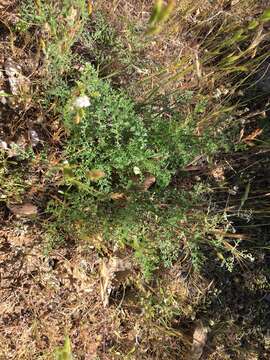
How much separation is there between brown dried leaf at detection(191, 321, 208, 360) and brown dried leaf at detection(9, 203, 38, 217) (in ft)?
3.65

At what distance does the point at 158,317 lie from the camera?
7.75ft

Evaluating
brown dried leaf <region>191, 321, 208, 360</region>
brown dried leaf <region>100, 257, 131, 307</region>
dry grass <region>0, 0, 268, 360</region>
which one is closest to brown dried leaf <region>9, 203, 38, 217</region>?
dry grass <region>0, 0, 268, 360</region>

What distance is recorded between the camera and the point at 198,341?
7.85ft

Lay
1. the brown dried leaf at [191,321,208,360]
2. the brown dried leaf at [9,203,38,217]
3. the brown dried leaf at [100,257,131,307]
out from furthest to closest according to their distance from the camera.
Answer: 1. the brown dried leaf at [191,321,208,360]
2. the brown dried leaf at [100,257,131,307]
3. the brown dried leaf at [9,203,38,217]

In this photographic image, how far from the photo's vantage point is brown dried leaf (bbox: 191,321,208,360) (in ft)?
7.82

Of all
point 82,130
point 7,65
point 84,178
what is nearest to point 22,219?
point 84,178

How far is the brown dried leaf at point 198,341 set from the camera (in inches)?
93.8

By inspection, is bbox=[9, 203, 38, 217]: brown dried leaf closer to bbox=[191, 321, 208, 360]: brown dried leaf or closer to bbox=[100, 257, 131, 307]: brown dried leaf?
bbox=[100, 257, 131, 307]: brown dried leaf

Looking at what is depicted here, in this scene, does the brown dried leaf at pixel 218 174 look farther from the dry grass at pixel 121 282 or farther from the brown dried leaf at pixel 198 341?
the brown dried leaf at pixel 198 341

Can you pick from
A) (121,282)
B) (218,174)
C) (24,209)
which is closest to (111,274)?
(121,282)

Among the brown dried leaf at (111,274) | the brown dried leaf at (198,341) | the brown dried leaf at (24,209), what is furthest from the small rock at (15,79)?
the brown dried leaf at (198,341)

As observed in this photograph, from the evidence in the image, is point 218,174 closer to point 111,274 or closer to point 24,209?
point 111,274

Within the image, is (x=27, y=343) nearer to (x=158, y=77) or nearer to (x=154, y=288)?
(x=154, y=288)

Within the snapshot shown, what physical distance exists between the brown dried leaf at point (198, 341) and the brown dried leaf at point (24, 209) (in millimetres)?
1112
